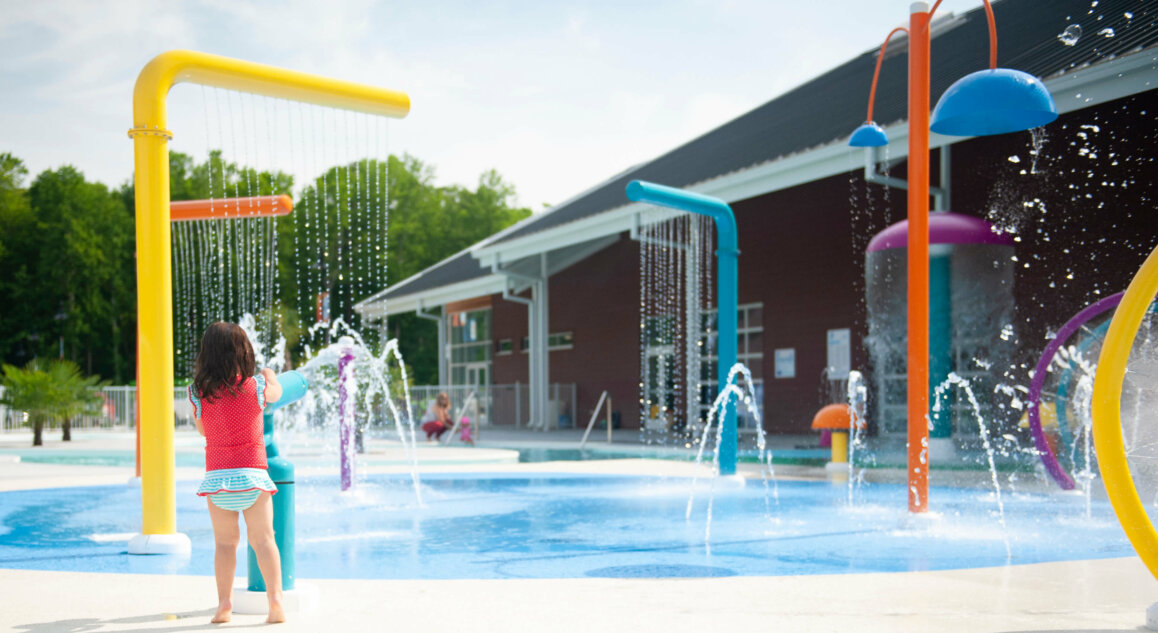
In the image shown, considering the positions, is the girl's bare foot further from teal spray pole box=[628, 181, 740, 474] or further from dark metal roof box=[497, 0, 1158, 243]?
dark metal roof box=[497, 0, 1158, 243]

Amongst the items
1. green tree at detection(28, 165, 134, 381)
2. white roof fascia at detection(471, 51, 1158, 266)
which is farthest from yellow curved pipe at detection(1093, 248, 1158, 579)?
green tree at detection(28, 165, 134, 381)

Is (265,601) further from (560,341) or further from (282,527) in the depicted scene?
(560,341)

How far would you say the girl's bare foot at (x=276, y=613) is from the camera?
4.07 metres

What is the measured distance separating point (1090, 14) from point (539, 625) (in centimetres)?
1378

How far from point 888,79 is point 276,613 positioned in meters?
16.3

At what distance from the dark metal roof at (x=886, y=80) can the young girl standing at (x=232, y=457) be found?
419 inches

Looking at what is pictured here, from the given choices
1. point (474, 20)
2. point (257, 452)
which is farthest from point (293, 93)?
point (474, 20)

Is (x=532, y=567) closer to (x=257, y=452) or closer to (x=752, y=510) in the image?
(x=257, y=452)

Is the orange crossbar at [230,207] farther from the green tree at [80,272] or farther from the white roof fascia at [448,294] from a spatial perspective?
the green tree at [80,272]

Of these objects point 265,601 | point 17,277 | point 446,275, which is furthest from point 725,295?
point 17,277

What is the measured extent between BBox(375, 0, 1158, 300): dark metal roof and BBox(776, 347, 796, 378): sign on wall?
14.0ft

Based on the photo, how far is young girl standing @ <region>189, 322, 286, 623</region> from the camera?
161 inches

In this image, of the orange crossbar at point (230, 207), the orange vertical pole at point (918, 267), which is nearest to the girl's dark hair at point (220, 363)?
the orange vertical pole at point (918, 267)

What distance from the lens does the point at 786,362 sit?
68.4 ft
